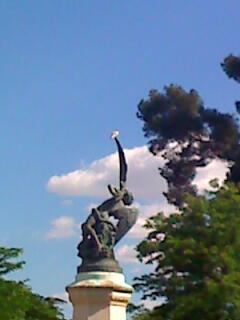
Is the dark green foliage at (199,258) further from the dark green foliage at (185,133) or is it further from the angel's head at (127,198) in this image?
the dark green foliage at (185,133)

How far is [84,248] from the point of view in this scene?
15727mm

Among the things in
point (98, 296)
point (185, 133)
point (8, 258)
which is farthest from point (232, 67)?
point (98, 296)

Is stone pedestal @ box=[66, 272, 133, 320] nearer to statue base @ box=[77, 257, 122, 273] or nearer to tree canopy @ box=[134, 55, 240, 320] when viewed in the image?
statue base @ box=[77, 257, 122, 273]

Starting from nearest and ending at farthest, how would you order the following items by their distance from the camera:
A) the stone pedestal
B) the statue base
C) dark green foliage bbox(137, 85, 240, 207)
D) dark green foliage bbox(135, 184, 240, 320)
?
the stone pedestal < the statue base < dark green foliage bbox(135, 184, 240, 320) < dark green foliage bbox(137, 85, 240, 207)

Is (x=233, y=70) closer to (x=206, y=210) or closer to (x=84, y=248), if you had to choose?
(x=206, y=210)

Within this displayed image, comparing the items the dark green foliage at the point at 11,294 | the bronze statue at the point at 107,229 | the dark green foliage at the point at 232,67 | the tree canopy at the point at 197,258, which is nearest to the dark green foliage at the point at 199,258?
the tree canopy at the point at 197,258

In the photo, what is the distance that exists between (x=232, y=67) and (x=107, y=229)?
18187 mm

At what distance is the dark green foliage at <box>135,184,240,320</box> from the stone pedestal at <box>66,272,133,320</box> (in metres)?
3.25

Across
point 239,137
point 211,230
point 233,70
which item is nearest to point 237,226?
point 211,230

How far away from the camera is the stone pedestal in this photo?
15.0 meters

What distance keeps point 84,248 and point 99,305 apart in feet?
4.18

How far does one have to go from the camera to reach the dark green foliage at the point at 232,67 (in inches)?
1275

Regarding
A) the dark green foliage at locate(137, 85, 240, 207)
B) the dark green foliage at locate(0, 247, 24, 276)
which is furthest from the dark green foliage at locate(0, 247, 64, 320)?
the dark green foliage at locate(137, 85, 240, 207)

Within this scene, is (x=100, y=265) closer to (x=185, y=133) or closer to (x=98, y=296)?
(x=98, y=296)
